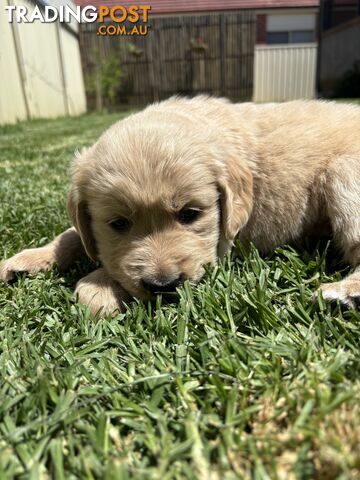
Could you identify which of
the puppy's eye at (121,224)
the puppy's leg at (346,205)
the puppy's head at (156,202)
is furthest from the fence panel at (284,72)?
the puppy's eye at (121,224)

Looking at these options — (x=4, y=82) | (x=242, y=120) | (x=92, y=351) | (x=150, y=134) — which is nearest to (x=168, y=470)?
(x=92, y=351)

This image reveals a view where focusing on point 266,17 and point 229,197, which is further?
point 266,17

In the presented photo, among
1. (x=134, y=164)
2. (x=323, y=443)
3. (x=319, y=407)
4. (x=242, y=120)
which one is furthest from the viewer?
(x=242, y=120)

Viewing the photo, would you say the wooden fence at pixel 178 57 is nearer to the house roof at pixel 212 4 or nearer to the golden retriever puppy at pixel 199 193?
the house roof at pixel 212 4

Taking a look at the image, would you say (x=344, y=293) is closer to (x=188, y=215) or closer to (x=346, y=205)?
(x=346, y=205)

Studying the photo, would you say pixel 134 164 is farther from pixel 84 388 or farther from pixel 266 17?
pixel 266 17

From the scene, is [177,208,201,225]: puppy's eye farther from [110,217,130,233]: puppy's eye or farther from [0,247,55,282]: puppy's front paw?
[0,247,55,282]: puppy's front paw

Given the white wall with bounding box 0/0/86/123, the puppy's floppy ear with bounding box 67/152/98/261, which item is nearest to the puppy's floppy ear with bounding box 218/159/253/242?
the puppy's floppy ear with bounding box 67/152/98/261
